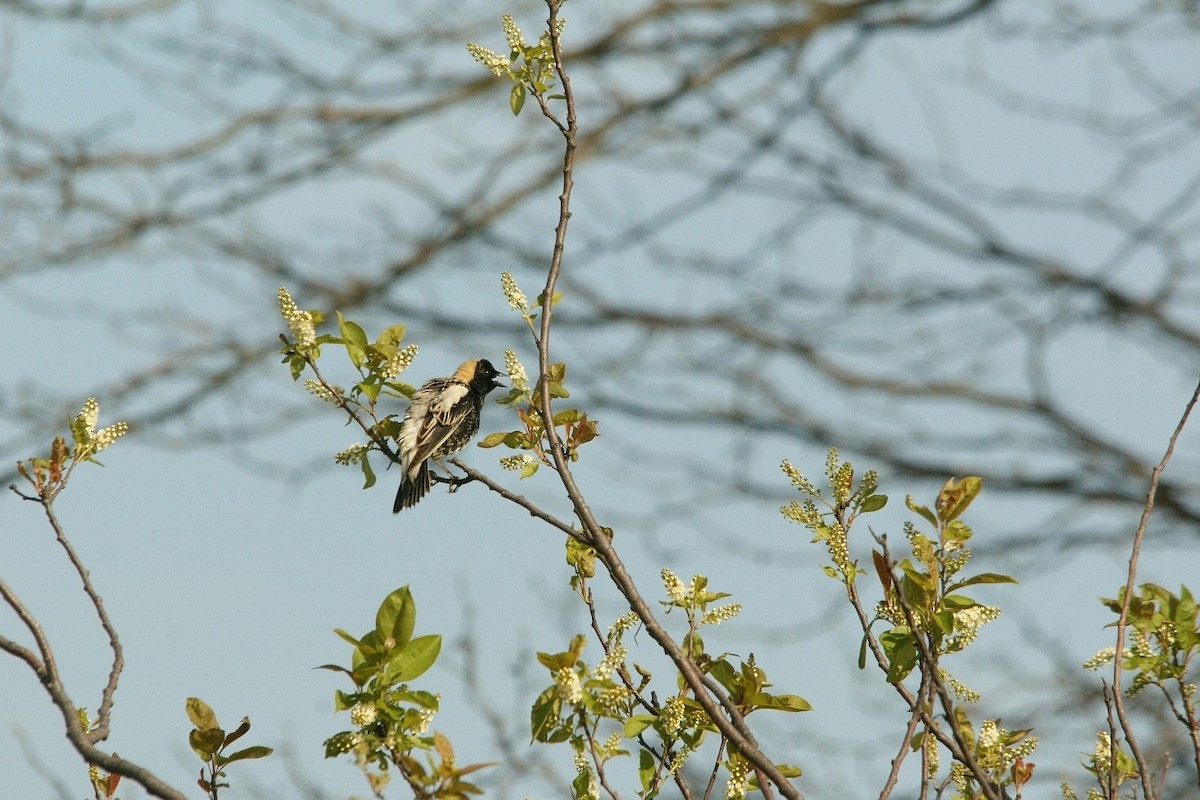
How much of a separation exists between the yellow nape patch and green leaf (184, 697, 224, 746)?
4.18 metres

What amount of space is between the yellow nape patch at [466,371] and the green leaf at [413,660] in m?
4.44

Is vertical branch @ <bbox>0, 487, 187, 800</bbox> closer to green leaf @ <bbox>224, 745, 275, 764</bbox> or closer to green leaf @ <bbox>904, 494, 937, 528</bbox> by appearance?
green leaf @ <bbox>224, 745, 275, 764</bbox>

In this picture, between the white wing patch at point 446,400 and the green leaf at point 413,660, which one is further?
the white wing patch at point 446,400

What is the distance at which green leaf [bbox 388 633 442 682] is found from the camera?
2.31 metres

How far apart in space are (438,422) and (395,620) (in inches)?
128

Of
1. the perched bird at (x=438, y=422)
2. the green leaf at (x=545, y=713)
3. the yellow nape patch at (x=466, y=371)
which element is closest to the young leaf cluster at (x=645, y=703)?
the green leaf at (x=545, y=713)

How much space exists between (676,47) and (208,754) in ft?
31.2

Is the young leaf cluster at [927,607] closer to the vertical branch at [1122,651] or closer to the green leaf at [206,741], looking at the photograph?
the vertical branch at [1122,651]

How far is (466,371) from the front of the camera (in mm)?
7250

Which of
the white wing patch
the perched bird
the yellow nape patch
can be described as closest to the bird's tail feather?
the perched bird

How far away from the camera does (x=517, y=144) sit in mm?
10500

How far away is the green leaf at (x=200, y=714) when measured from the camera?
8.52 ft

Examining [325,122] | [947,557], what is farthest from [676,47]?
[947,557]

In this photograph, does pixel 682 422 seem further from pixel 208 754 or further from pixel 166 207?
pixel 208 754
